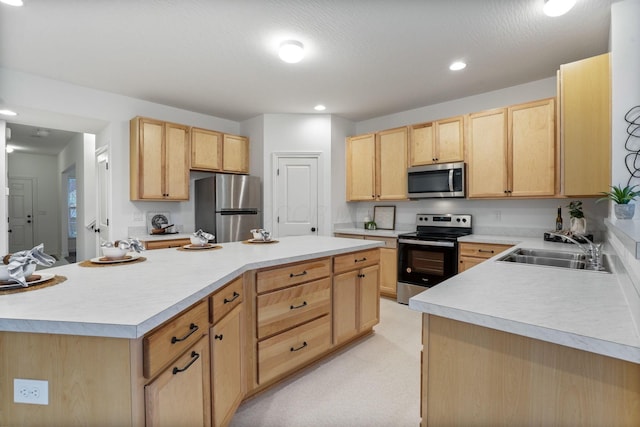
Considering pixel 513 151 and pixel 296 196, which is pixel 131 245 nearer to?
pixel 296 196

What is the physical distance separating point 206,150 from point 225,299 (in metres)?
3.28

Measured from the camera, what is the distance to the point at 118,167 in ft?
12.5

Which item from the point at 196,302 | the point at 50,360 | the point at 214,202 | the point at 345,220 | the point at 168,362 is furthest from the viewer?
the point at 345,220

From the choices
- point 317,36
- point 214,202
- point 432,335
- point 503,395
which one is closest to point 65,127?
point 214,202

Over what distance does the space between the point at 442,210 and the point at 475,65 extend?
1.84 meters

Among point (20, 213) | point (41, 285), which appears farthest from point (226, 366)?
point (20, 213)

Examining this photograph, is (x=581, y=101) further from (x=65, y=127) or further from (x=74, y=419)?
(x=65, y=127)

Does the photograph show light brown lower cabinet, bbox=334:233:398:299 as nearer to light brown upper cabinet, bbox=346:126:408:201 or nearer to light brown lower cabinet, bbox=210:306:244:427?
light brown upper cabinet, bbox=346:126:408:201

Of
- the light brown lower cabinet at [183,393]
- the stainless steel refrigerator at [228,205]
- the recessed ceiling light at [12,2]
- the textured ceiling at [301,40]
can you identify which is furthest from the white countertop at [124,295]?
the stainless steel refrigerator at [228,205]

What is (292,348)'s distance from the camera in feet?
6.91

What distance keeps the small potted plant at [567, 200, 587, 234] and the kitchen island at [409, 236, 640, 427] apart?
190 centimetres

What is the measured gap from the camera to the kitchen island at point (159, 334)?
0.94m

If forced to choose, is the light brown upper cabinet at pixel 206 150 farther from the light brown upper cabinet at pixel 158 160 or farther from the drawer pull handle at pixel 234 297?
the drawer pull handle at pixel 234 297

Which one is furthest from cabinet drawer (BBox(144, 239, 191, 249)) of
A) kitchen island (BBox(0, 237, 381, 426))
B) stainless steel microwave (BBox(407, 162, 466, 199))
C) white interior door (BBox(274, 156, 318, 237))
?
stainless steel microwave (BBox(407, 162, 466, 199))
